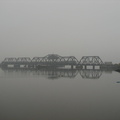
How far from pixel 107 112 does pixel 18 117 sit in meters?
4.03

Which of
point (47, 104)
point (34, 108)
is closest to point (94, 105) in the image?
point (47, 104)

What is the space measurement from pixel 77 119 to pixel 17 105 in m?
3.56

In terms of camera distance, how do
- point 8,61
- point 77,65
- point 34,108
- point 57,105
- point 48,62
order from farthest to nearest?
1. point 8,61
2. point 48,62
3. point 77,65
4. point 57,105
5. point 34,108

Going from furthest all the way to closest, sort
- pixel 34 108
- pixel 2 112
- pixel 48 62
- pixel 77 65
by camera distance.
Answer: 1. pixel 48 62
2. pixel 77 65
3. pixel 34 108
4. pixel 2 112

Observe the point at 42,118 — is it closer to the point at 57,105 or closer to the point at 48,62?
the point at 57,105

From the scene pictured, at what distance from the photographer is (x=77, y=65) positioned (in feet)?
232

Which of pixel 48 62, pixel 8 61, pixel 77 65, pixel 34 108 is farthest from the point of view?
pixel 8 61

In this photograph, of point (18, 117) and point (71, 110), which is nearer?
point (18, 117)

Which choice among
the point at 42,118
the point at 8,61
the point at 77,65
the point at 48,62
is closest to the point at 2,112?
the point at 42,118

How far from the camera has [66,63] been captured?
74250 mm

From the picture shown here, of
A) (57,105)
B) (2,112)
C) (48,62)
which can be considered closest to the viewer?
(2,112)

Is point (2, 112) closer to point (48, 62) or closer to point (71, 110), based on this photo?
point (71, 110)

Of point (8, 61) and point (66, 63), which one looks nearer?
point (66, 63)

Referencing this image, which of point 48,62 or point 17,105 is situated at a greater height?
point 48,62
